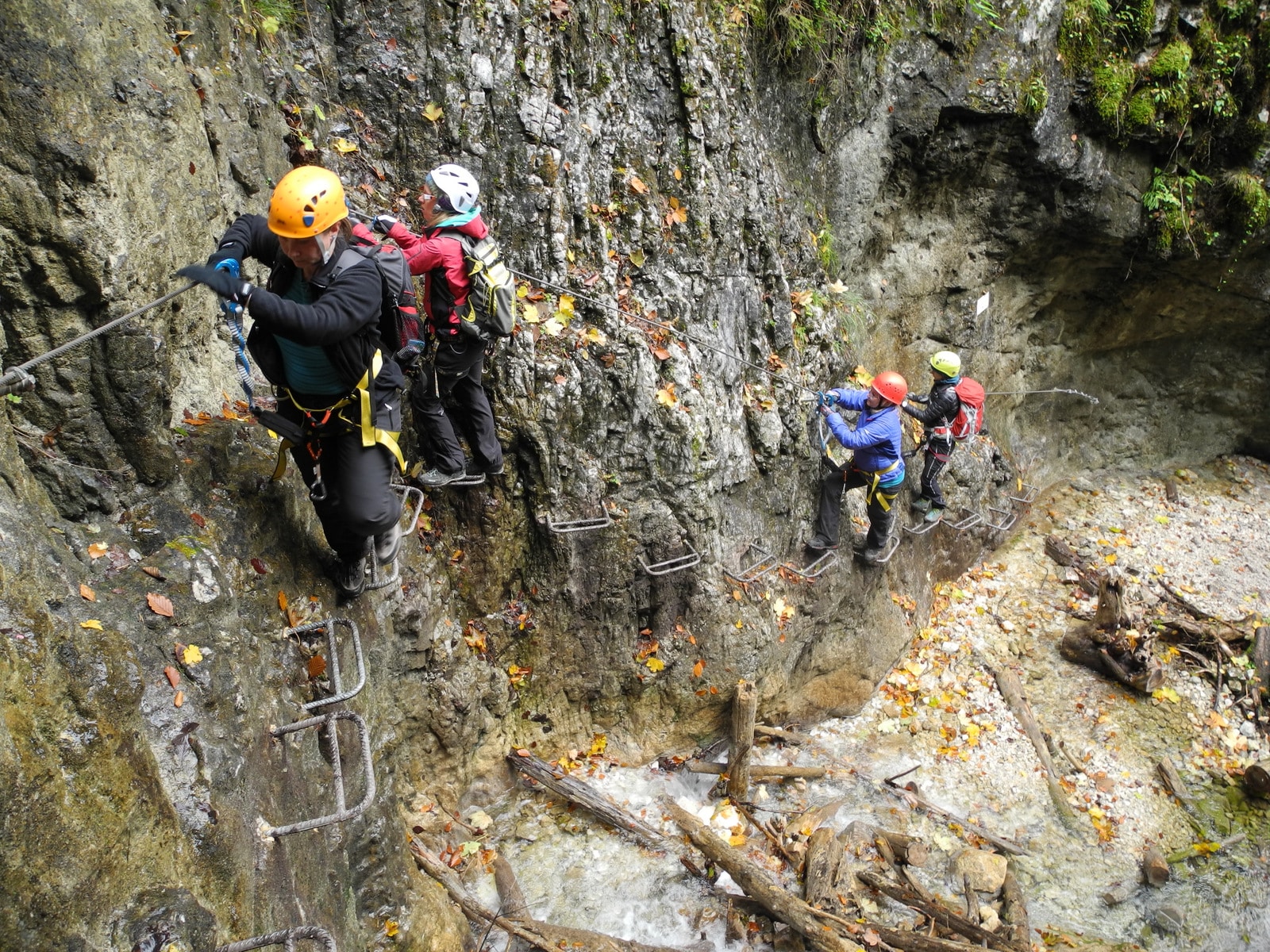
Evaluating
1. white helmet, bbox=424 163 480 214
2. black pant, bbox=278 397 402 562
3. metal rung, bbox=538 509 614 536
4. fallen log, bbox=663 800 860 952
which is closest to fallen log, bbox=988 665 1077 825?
fallen log, bbox=663 800 860 952

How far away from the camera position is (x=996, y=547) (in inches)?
455

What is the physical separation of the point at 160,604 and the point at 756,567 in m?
5.13

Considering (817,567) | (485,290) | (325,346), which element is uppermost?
(325,346)

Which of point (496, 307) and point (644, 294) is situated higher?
point (496, 307)

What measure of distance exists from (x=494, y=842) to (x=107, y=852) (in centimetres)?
414

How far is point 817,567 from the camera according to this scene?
8.34 metres

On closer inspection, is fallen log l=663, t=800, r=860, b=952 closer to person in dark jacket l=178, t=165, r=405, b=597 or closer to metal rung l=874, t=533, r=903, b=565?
metal rung l=874, t=533, r=903, b=565

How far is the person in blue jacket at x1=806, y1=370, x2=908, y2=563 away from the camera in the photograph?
7.55 meters

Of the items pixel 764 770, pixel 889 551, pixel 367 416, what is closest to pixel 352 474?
pixel 367 416

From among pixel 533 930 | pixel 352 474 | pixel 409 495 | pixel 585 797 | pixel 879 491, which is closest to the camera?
pixel 352 474

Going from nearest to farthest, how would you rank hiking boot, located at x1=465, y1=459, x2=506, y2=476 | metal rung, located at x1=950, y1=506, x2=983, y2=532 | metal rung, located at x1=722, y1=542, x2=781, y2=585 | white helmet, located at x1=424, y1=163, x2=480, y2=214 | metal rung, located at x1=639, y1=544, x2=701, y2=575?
white helmet, located at x1=424, y1=163, x2=480, y2=214 < hiking boot, located at x1=465, y1=459, x2=506, y2=476 < metal rung, located at x1=639, y1=544, x2=701, y2=575 < metal rung, located at x1=722, y1=542, x2=781, y2=585 < metal rung, located at x1=950, y1=506, x2=983, y2=532

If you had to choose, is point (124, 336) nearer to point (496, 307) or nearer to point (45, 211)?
point (45, 211)

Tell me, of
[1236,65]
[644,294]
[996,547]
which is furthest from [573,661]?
[1236,65]

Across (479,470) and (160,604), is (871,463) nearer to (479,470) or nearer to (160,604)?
(479,470)
